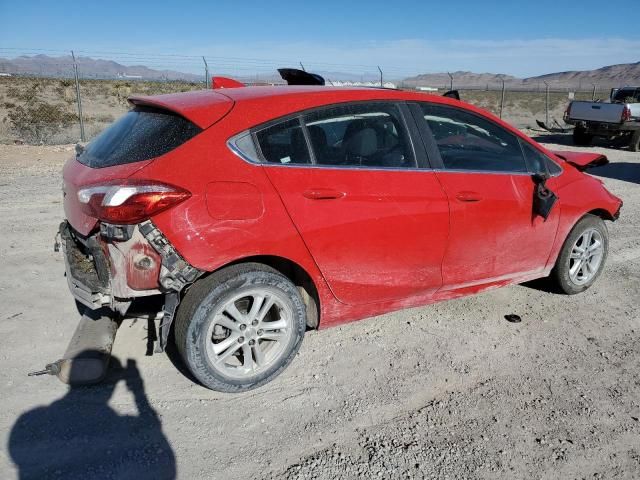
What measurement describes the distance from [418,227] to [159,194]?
1613 millimetres

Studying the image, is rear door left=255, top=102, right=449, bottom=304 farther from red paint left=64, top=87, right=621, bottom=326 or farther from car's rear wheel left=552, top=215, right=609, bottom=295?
car's rear wheel left=552, top=215, right=609, bottom=295

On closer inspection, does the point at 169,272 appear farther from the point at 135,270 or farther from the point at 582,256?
the point at 582,256

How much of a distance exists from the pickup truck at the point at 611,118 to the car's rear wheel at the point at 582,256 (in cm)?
1276

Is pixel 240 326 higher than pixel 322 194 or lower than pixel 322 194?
lower

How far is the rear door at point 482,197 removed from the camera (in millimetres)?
3668

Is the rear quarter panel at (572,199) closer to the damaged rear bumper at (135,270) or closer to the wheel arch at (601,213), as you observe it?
the wheel arch at (601,213)

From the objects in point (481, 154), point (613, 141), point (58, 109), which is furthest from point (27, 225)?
point (58, 109)

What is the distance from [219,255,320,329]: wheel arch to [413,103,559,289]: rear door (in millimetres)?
967

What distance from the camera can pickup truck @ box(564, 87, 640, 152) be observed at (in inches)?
608

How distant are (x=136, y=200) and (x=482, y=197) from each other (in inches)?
89.0

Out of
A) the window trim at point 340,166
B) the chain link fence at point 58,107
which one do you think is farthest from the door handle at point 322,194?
the chain link fence at point 58,107

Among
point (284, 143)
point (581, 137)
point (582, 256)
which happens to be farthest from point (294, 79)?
point (581, 137)

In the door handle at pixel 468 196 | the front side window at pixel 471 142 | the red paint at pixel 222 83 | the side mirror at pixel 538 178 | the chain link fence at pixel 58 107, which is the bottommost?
the chain link fence at pixel 58 107

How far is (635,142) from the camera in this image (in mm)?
15461
